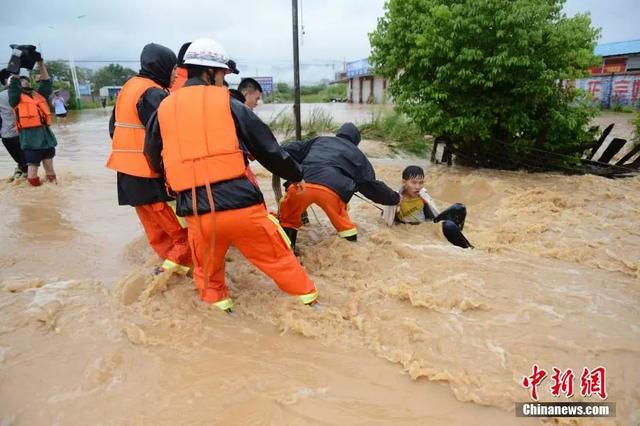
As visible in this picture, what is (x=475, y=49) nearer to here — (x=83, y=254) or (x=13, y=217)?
(x=83, y=254)

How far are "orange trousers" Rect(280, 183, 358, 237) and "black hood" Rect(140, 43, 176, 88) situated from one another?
1.52 metres

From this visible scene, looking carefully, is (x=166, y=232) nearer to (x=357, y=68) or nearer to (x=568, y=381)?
(x=568, y=381)

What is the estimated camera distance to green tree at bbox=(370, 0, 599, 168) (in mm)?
7168

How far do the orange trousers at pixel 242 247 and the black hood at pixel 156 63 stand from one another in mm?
1451

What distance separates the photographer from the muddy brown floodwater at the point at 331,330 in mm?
2494

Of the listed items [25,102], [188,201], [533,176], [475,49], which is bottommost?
[533,176]

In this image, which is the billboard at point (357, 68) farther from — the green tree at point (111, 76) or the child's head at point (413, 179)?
the child's head at point (413, 179)

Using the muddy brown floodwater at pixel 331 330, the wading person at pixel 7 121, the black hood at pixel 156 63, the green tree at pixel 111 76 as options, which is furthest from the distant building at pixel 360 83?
the black hood at pixel 156 63

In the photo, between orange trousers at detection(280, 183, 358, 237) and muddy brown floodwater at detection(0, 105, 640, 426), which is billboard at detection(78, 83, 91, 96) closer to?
muddy brown floodwater at detection(0, 105, 640, 426)

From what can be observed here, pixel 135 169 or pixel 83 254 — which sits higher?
pixel 135 169

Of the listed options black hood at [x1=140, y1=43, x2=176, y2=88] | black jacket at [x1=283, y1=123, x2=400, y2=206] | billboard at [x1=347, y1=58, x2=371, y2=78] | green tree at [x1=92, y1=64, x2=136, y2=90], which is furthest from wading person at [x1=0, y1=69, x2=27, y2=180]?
green tree at [x1=92, y1=64, x2=136, y2=90]

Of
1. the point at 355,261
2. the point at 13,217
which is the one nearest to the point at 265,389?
the point at 355,261

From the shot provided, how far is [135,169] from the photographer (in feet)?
11.9

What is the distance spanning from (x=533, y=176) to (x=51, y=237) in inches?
310
